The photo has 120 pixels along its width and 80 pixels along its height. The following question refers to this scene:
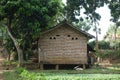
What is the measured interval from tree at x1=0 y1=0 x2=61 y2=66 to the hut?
4.07 ft

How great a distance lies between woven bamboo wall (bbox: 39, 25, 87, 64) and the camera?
36406 mm

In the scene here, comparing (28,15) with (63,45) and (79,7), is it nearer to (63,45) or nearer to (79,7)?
(63,45)

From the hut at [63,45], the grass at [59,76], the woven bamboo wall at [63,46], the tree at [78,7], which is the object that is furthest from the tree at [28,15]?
the tree at [78,7]

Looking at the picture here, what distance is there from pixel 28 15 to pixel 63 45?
17.0 feet

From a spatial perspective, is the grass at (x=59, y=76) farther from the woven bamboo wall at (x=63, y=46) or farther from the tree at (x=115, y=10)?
the tree at (x=115, y=10)

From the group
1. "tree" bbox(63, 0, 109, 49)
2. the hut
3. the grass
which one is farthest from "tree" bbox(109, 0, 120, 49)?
the grass

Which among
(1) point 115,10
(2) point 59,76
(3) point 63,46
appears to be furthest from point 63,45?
(1) point 115,10

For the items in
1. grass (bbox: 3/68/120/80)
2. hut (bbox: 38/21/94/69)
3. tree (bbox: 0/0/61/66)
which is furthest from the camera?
hut (bbox: 38/21/94/69)

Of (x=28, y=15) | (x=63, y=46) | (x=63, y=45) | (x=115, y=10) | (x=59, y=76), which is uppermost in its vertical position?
(x=115, y=10)

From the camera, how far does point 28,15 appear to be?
→ 1357 inches

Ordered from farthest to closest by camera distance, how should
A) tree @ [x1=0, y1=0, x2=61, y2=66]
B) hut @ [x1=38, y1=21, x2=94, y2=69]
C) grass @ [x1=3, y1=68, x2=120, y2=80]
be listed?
hut @ [x1=38, y1=21, x2=94, y2=69] → tree @ [x1=0, y1=0, x2=61, y2=66] → grass @ [x1=3, y1=68, x2=120, y2=80]

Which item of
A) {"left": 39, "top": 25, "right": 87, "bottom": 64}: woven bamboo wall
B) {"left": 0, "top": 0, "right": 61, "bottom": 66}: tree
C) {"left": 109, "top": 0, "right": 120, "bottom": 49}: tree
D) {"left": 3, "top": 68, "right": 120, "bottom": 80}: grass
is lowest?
{"left": 3, "top": 68, "right": 120, "bottom": 80}: grass

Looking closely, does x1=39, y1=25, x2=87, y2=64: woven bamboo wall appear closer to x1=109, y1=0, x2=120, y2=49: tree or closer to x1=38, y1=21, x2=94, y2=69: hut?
x1=38, y1=21, x2=94, y2=69: hut

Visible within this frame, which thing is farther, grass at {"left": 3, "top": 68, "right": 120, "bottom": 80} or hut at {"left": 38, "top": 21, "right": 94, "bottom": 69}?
hut at {"left": 38, "top": 21, "right": 94, "bottom": 69}
